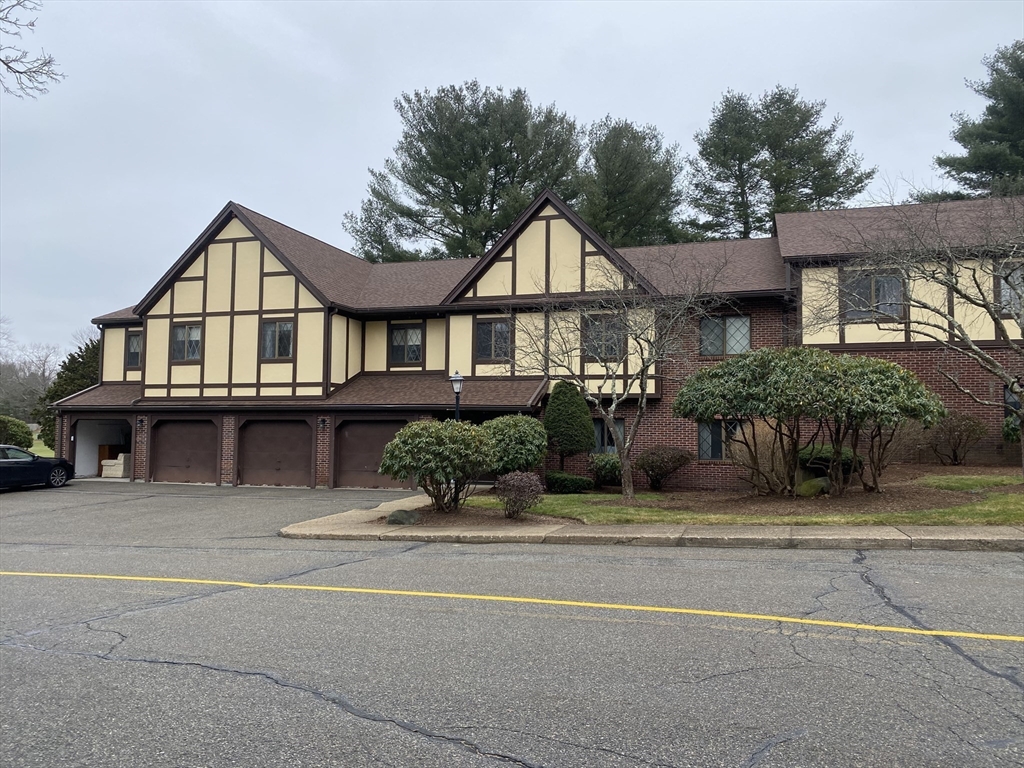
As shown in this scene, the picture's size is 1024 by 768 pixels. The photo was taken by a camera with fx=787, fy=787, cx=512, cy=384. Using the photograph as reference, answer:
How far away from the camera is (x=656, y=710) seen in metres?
4.73

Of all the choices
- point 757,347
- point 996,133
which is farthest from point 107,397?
point 996,133

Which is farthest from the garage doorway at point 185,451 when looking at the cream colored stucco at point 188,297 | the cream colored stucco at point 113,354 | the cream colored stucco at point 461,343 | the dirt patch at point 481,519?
the dirt patch at point 481,519

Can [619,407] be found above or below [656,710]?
above

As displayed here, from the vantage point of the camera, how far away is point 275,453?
24984mm

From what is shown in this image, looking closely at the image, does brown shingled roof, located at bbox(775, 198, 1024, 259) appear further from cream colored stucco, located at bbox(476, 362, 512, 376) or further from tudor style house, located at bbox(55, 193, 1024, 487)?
cream colored stucco, located at bbox(476, 362, 512, 376)

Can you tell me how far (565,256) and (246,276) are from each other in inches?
414

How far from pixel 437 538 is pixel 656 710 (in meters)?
8.57

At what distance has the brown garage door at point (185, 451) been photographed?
2584 centimetres

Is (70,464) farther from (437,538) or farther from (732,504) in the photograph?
(732,504)

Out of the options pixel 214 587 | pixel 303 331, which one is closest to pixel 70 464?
pixel 303 331

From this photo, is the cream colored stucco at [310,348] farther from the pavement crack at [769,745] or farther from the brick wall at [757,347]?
the pavement crack at [769,745]

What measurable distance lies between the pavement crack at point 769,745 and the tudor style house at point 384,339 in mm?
16287

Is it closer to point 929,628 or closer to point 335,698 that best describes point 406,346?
point 929,628

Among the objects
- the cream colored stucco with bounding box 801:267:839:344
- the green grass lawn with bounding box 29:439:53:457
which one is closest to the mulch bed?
the cream colored stucco with bounding box 801:267:839:344
